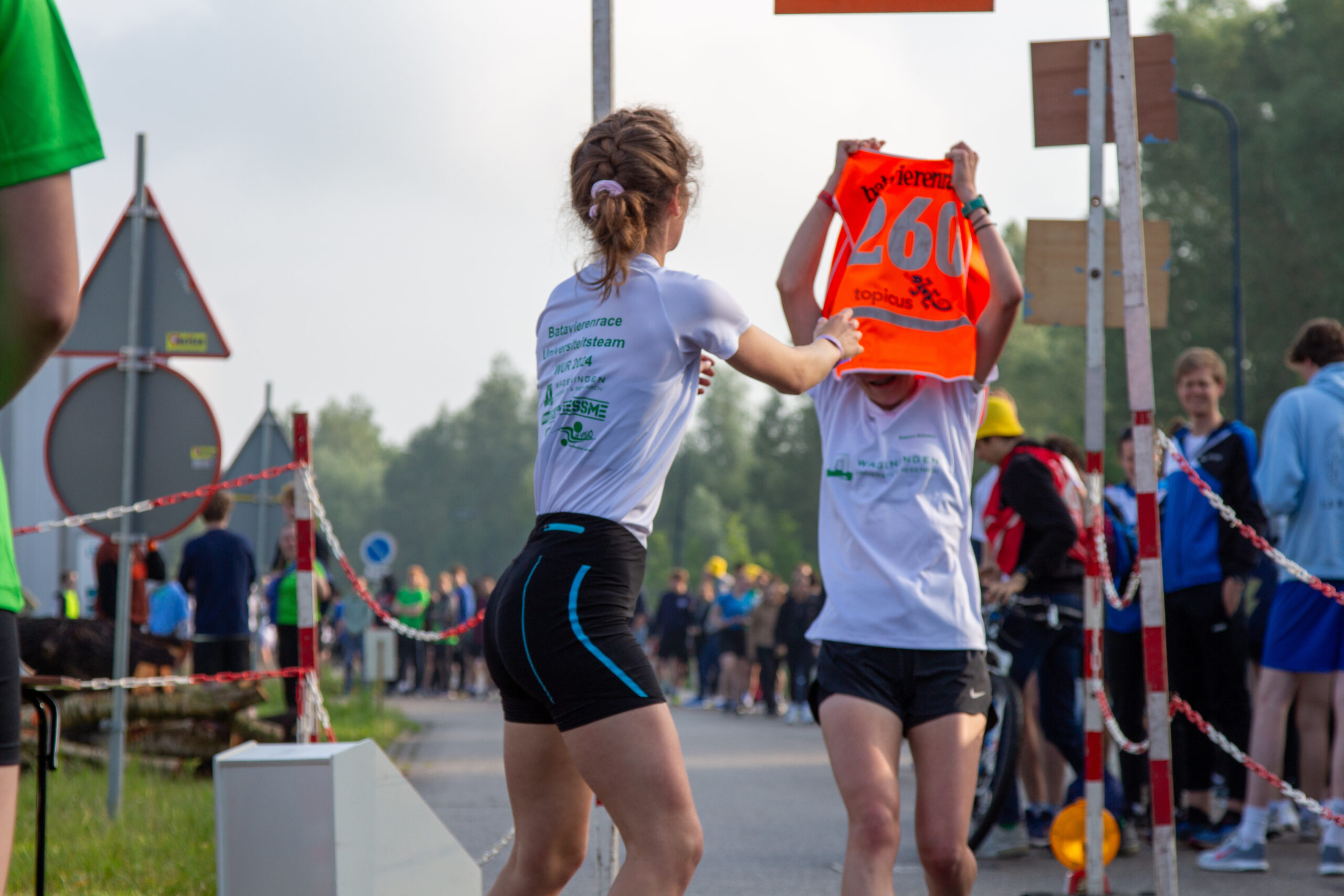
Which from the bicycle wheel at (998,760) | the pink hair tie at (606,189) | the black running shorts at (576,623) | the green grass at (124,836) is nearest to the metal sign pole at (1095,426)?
the bicycle wheel at (998,760)

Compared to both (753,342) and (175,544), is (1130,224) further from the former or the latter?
(175,544)

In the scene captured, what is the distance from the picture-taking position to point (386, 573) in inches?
1059

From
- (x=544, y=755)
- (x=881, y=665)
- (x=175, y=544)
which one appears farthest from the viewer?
(x=175, y=544)

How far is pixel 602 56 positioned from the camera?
470 cm

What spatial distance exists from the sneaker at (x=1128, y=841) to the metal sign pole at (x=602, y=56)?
4.51m

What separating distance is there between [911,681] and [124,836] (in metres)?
4.55

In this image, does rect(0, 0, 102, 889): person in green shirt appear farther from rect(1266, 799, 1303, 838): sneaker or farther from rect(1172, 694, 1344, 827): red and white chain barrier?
rect(1266, 799, 1303, 838): sneaker

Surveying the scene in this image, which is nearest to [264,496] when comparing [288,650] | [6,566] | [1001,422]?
[288,650]

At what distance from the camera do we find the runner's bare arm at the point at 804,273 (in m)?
4.31

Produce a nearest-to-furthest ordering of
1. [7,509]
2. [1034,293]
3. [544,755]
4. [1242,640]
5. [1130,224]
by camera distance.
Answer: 1. [7,509]
2. [544,755]
3. [1130,224]
4. [1034,293]
5. [1242,640]

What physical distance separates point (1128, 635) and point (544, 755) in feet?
18.0

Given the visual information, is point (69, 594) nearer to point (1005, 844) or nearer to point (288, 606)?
point (288, 606)

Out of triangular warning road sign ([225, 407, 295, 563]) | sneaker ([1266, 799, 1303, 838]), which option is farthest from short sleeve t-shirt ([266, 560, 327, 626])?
sneaker ([1266, 799, 1303, 838])

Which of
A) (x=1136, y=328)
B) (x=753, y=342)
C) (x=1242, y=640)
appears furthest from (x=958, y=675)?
(x=1242, y=640)
